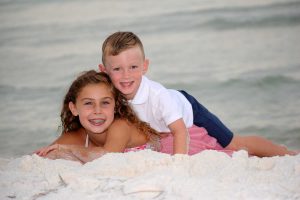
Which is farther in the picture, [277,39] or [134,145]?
[277,39]

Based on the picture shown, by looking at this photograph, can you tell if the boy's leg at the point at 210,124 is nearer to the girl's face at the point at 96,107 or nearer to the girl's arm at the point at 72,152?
the girl's face at the point at 96,107

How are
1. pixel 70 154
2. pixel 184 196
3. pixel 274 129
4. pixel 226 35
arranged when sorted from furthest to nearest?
pixel 226 35
pixel 274 129
pixel 70 154
pixel 184 196

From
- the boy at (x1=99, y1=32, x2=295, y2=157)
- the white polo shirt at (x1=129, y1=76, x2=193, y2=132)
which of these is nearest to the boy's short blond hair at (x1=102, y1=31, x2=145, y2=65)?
the boy at (x1=99, y1=32, x2=295, y2=157)

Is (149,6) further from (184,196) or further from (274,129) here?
(184,196)

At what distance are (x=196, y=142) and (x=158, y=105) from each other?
15.7 inches

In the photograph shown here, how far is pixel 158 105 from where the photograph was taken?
3.42m

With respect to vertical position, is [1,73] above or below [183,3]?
below

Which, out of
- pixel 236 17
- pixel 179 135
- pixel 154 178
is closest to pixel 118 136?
pixel 179 135

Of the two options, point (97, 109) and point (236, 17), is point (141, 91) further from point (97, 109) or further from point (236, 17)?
point (236, 17)

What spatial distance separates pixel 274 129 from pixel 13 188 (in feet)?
15.2

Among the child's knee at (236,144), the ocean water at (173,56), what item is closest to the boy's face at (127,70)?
the child's knee at (236,144)

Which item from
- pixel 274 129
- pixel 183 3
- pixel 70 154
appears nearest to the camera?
pixel 70 154

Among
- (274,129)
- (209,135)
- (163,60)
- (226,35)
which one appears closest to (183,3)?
(226,35)

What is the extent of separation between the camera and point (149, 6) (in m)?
12.2
